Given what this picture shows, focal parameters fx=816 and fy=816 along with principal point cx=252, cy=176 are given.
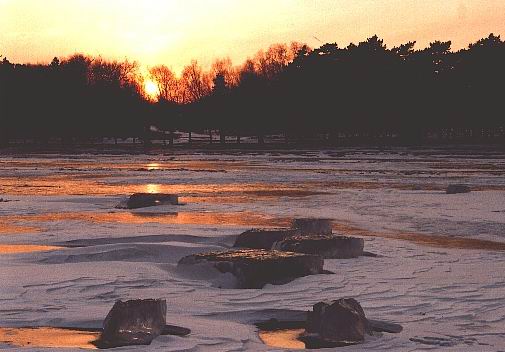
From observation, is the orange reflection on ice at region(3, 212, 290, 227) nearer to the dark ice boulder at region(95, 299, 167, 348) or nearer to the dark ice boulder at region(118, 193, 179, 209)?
the dark ice boulder at region(118, 193, 179, 209)

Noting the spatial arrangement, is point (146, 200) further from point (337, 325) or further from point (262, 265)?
point (337, 325)

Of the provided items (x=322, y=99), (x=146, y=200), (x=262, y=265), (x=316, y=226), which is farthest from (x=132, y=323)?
(x=322, y=99)

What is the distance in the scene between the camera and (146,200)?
1627 cm

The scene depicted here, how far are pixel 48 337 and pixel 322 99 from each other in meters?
70.1

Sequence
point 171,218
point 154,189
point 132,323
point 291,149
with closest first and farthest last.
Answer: point 132,323, point 171,218, point 154,189, point 291,149

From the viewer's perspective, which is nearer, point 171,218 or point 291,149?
point 171,218

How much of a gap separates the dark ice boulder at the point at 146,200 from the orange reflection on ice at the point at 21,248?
5.56 m

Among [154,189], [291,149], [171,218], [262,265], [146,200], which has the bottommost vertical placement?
[291,149]

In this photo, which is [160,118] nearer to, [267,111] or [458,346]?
[267,111]

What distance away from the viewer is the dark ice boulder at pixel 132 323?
18.9 ft

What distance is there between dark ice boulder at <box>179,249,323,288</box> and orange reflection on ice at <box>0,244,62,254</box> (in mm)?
2577

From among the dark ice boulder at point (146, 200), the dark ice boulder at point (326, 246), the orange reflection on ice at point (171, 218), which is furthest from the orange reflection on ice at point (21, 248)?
the dark ice boulder at point (146, 200)

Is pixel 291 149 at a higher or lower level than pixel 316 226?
lower

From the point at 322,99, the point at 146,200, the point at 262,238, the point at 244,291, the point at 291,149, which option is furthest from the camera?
the point at 322,99
